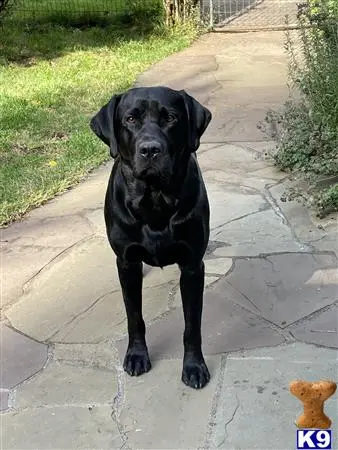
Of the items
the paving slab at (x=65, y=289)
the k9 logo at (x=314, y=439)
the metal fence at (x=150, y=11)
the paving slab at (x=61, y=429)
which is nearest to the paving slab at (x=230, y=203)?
the paving slab at (x=65, y=289)

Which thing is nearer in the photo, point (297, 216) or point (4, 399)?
point (4, 399)

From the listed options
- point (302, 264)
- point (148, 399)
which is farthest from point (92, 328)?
point (302, 264)

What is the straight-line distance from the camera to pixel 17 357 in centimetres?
345

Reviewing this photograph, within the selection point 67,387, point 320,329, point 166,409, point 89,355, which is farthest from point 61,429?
point 320,329

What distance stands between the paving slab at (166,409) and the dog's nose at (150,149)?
1045mm

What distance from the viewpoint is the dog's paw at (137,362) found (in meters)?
3.25

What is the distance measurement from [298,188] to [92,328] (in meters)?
2.09

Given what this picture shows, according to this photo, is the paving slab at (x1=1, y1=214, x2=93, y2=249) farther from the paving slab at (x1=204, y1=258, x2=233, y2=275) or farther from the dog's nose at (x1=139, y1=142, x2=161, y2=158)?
the dog's nose at (x1=139, y1=142, x2=161, y2=158)

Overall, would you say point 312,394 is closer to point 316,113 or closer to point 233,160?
point 316,113

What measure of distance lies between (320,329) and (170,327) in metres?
0.71

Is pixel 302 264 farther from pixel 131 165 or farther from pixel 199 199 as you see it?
pixel 131 165

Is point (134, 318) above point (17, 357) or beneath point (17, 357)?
above

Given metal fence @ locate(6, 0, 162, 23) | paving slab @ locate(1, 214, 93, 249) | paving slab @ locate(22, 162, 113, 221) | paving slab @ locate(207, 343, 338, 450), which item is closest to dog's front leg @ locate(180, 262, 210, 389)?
paving slab @ locate(207, 343, 338, 450)

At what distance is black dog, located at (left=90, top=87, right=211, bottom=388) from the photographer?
109 inches
